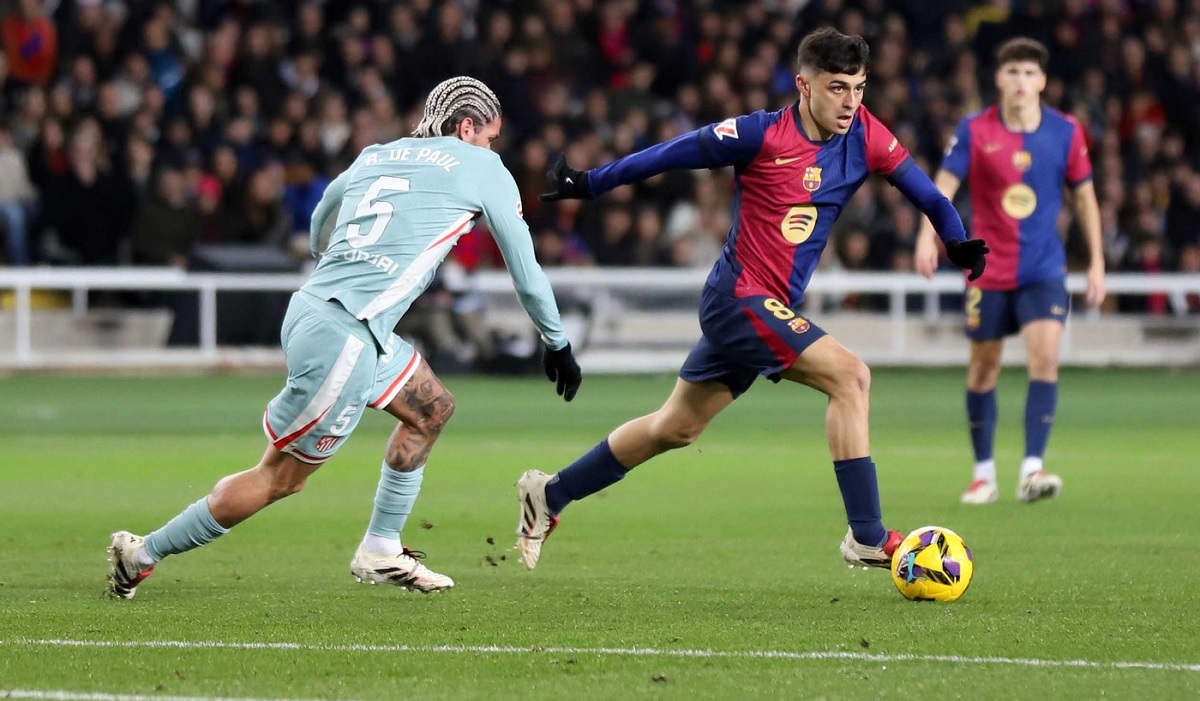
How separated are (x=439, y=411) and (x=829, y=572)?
171 centimetres

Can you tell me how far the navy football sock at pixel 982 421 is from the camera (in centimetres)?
1095

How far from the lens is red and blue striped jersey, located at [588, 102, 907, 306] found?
785 centimetres

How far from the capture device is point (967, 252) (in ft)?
26.1

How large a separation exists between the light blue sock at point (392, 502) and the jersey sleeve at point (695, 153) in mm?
1303

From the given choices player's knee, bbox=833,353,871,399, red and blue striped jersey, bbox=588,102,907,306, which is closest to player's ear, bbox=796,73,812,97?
red and blue striped jersey, bbox=588,102,907,306

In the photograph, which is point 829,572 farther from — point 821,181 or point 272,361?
point 272,361

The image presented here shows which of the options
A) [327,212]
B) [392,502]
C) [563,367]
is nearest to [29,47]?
[327,212]

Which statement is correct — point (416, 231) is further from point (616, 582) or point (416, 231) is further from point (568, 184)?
point (616, 582)

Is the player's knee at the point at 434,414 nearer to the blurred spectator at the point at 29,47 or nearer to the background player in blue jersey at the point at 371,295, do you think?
the background player in blue jersey at the point at 371,295

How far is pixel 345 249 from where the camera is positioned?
723cm

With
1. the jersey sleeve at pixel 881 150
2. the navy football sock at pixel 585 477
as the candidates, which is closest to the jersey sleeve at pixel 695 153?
the jersey sleeve at pixel 881 150

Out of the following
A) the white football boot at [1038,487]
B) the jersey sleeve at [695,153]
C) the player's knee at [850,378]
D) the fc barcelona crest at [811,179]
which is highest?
the jersey sleeve at [695,153]

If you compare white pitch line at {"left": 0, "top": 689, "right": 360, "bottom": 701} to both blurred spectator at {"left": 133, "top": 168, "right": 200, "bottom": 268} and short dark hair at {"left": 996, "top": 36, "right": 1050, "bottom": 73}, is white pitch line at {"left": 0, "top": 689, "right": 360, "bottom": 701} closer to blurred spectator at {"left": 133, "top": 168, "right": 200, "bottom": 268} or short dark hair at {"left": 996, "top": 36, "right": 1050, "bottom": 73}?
short dark hair at {"left": 996, "top": 36, "right": 1050, "bottom": 73}

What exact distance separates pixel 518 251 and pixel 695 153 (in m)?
1.00
